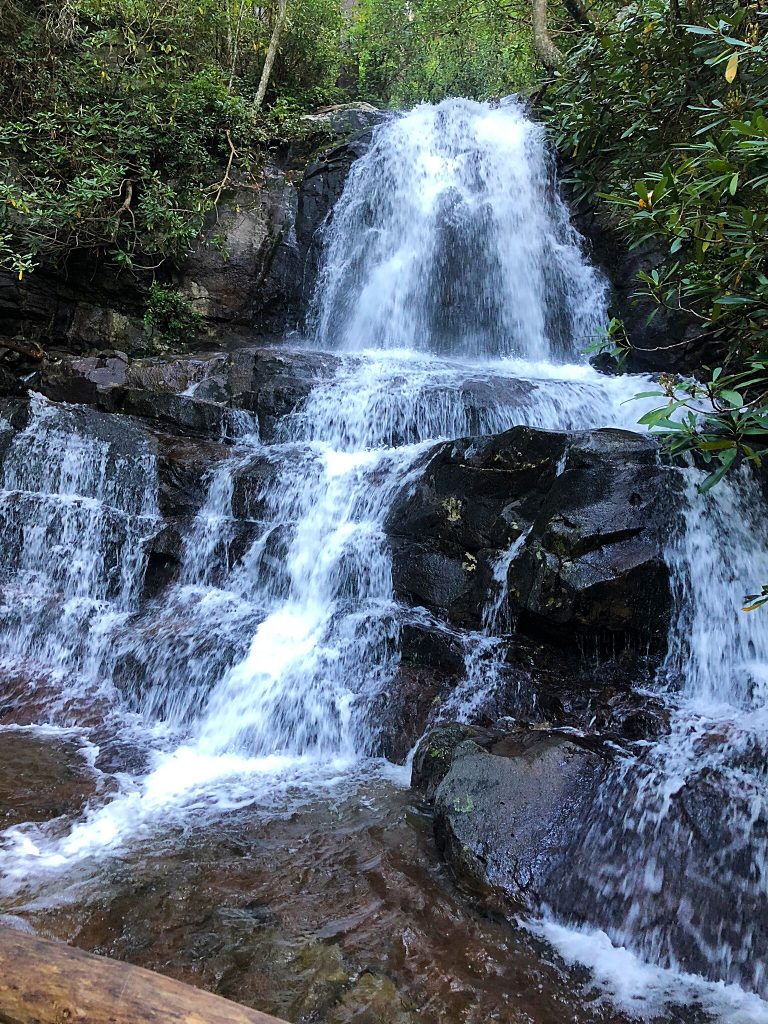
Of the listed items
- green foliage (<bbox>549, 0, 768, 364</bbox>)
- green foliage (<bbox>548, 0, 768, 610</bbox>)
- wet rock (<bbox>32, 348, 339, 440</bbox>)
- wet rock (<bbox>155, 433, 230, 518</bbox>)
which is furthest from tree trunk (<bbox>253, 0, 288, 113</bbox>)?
wet rock (<bbox>155, 433, 230, 518</bbox>)

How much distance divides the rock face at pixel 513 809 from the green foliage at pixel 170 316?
846 cm

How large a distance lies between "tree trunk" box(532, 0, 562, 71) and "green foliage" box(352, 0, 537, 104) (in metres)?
2.28

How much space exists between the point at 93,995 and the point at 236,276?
10662mm

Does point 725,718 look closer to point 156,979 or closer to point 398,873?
point 398,873

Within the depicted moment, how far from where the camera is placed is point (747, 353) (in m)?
4.53

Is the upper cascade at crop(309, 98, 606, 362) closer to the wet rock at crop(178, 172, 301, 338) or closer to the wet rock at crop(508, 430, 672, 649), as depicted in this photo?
the wet rock at crop(178, 172, 301, 338)

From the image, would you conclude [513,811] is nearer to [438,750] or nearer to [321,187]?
[438,750]

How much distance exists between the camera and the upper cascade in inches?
412

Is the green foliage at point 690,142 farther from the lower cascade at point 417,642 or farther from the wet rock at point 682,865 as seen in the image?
the wet rock at point 682,865

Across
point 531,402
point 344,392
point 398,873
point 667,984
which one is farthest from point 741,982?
point 344,392

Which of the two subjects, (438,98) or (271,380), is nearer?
(271,380)

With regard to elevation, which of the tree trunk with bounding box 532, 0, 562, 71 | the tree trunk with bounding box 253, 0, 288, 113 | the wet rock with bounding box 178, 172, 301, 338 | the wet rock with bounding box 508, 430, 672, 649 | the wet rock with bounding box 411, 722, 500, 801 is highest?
the tree trunk with bounding box 532, 0, 562, 71

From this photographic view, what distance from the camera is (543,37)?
1216 cm

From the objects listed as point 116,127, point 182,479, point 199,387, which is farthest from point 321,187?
point 182,479
